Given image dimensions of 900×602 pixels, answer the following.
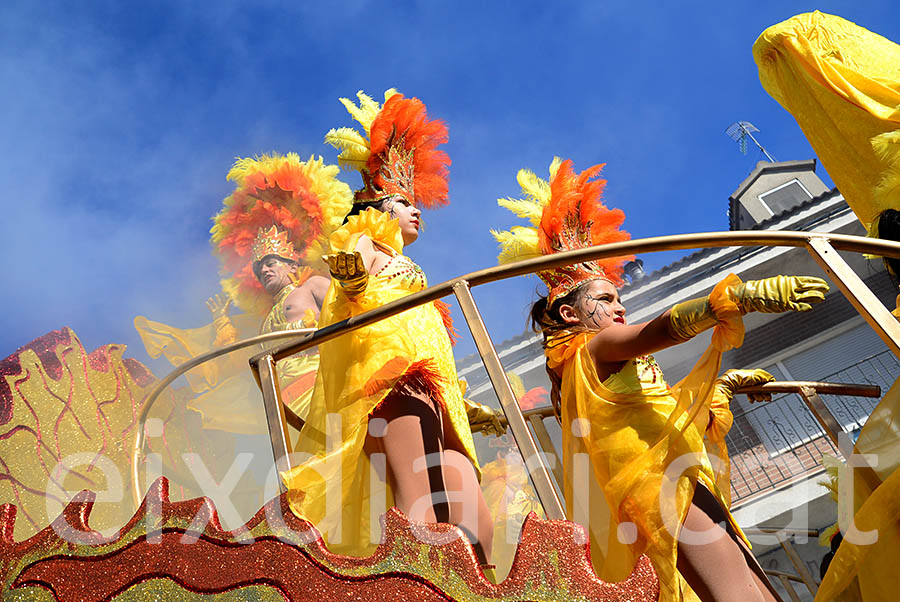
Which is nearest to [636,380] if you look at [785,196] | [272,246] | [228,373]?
[228,373]

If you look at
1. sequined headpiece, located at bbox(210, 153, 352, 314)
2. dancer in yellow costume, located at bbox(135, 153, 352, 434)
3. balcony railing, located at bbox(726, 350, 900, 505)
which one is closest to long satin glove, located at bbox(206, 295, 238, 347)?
dancer in yellow costume, located at bbox(135, 153, 352, 434)

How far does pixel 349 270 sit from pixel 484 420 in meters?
1.15

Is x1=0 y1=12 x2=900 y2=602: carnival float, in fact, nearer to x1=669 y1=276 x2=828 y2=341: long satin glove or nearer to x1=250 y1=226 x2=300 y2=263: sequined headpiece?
x1=669 y1=276 x2=828 y2=341: long satin glove

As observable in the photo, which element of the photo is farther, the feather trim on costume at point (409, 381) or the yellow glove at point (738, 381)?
the yellow glove at point (738, 381)

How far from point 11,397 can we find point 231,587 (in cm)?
185

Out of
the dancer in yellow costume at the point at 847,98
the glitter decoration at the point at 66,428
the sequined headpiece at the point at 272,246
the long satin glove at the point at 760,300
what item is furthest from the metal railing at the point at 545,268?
the sequined headpiece at the point at 272,246

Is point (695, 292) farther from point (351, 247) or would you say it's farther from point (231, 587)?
point (231, 587)

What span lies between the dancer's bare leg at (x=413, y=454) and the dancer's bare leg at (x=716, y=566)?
0.75m

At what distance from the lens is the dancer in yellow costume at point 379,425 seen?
2160 millimetres

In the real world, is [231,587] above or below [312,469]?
below

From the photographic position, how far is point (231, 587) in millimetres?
1470

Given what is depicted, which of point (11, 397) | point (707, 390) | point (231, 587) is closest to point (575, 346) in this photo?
point (707, 390)

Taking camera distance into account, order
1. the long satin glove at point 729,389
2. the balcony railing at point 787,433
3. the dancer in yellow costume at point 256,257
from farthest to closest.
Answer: the balcony railing at point 787,433 < the dancer in yellow costume at point 256,257 < the long satin glove at point 729,389

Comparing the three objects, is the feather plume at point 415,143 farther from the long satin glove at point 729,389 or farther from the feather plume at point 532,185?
the long satin glove at point 729,389
